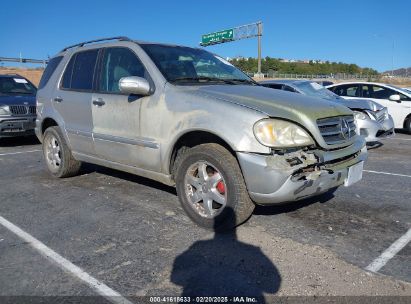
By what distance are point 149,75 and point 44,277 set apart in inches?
88.7

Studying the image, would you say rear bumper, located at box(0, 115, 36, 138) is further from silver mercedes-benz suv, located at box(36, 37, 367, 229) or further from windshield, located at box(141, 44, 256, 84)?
windshield, located at box(141, 44, 256, 84)

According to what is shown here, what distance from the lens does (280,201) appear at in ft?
11.3

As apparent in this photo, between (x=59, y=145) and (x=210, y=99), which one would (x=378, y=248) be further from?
(x=59, y=145)

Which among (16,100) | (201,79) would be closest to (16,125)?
(16,100)

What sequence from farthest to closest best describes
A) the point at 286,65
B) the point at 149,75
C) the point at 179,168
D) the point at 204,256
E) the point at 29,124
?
the point at 286,65 → the point at 29,124 → the point at 149,75 → the point at 179,168 → the point at 204,256

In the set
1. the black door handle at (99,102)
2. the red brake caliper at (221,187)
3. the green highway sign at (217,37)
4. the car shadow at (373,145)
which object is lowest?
the car shadow at (373,145)

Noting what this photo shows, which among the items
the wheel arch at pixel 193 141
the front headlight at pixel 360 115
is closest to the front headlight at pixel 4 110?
the wheel arch at pixel 193 141

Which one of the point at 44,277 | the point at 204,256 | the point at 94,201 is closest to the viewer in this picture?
the point at 44,277

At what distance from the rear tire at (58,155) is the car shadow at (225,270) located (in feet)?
9.65

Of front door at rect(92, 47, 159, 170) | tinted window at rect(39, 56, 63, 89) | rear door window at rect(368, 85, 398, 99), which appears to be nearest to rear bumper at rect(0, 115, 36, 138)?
tinted window at rect(39, 56, 63, 89)

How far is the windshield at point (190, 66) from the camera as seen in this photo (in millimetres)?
4363

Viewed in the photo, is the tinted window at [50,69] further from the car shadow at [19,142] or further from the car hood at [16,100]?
the car shadow at [19,142]

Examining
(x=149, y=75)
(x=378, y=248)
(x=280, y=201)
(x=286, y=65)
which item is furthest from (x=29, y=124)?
(x=286, y=65)

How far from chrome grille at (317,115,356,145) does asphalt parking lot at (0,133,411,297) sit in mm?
852
